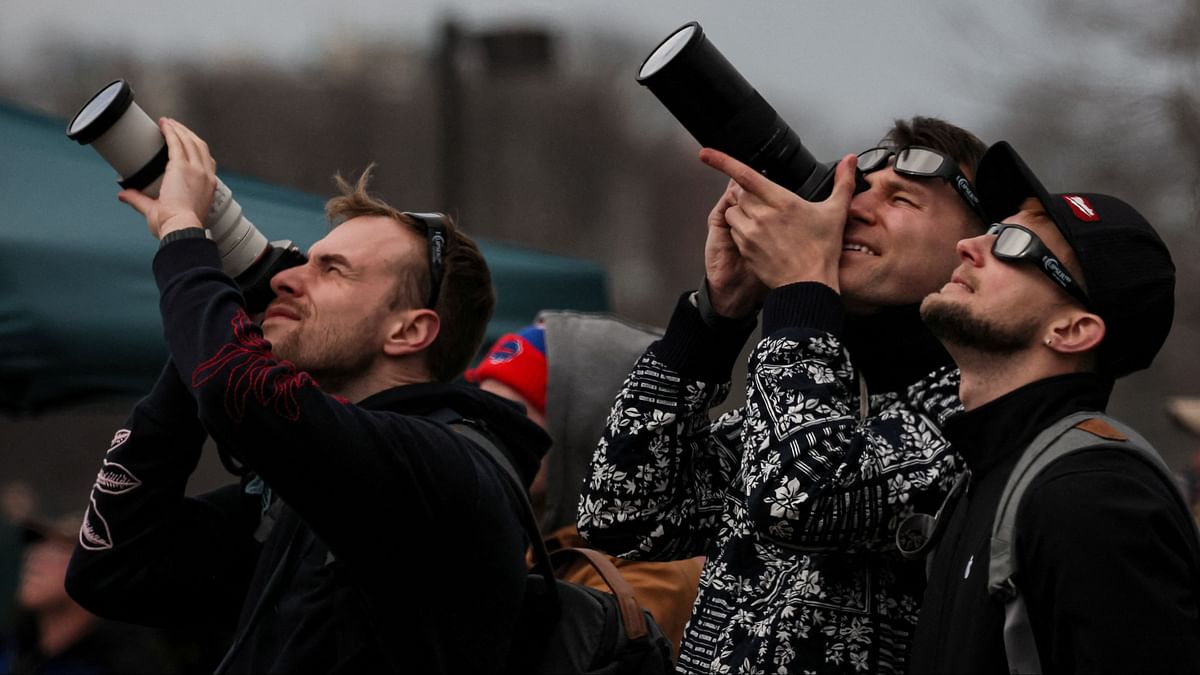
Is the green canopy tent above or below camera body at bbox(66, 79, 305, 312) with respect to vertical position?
below

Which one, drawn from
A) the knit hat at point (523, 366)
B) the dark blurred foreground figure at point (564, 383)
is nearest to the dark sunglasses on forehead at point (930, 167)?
the dark blurred foreground figure at point (564, 383)

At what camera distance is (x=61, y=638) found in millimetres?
4652

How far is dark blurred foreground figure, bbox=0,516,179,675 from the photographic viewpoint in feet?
15.1

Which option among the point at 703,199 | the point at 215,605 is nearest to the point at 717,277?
the point at 215,605

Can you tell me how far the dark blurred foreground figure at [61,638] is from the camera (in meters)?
4.59

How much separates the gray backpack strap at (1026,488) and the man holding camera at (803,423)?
216mm

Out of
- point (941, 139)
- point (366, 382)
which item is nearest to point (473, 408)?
point (366, 382)

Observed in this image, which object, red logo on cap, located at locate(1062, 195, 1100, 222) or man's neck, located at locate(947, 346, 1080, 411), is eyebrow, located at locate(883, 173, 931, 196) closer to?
red logo on cap, located at locate(1062, 195, 1100, 222)

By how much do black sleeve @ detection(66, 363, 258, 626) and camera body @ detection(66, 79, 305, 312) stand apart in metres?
0.27

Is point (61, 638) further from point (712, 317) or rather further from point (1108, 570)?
point (1108, 570)

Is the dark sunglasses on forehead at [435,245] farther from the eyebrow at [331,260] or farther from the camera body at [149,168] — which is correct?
the camera body at [149,168]

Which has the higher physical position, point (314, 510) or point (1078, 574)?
point (1078, 574)

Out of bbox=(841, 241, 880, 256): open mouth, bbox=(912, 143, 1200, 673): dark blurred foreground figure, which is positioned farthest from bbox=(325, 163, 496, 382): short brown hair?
bbox=(912, 143, 1200, 673): dark blurred foreground figure

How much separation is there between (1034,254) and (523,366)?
2349mm
